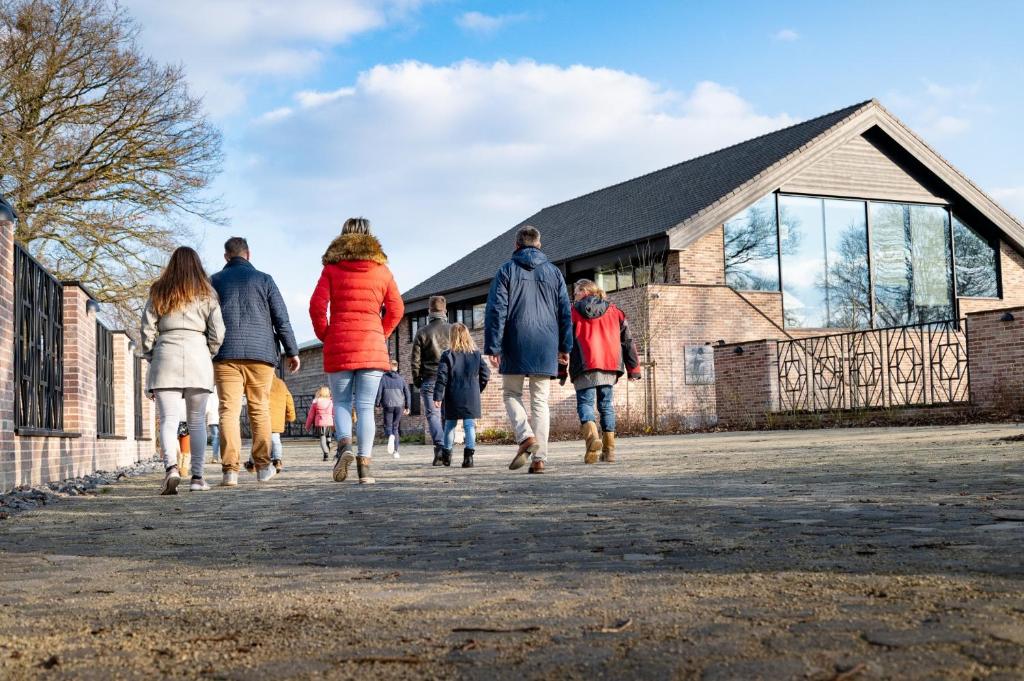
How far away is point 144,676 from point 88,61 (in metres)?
23.3

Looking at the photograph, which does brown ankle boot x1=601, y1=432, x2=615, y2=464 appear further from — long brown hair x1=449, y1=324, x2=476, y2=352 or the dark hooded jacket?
long brown hair x1=449, y1=324, x2=476, y2=352

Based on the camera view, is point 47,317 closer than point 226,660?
No

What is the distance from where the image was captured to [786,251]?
85.7 feet

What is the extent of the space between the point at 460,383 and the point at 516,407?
2250mm

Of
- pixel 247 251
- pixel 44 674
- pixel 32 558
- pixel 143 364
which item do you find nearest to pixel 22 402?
pixel 247 251

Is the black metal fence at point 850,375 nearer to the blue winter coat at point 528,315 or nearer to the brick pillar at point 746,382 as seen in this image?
the brick pillar at point 746,382

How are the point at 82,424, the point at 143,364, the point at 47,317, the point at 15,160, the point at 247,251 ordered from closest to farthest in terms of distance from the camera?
the point at 247,251 < the point at 47,317 < the point at 82,424 < the point at 143,364 < the point at 15,160

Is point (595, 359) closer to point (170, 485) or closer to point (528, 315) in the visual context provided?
point (528, 315)

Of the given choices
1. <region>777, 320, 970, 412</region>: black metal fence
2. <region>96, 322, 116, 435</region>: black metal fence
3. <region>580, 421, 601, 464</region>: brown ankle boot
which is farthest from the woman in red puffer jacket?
<region>777, 320, 970, 412</region>: black metal fence

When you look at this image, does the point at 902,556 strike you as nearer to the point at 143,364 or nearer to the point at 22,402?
the point at 22,402

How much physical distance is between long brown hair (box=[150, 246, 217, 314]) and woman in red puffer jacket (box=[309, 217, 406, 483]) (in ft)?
2.78

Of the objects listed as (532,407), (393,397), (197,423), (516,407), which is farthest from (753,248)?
(197,423)

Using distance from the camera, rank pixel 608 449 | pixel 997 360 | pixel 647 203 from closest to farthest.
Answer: pixel 608 449 → pixel 997 360 → pixel 647 203

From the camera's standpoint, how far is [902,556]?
147 inches
